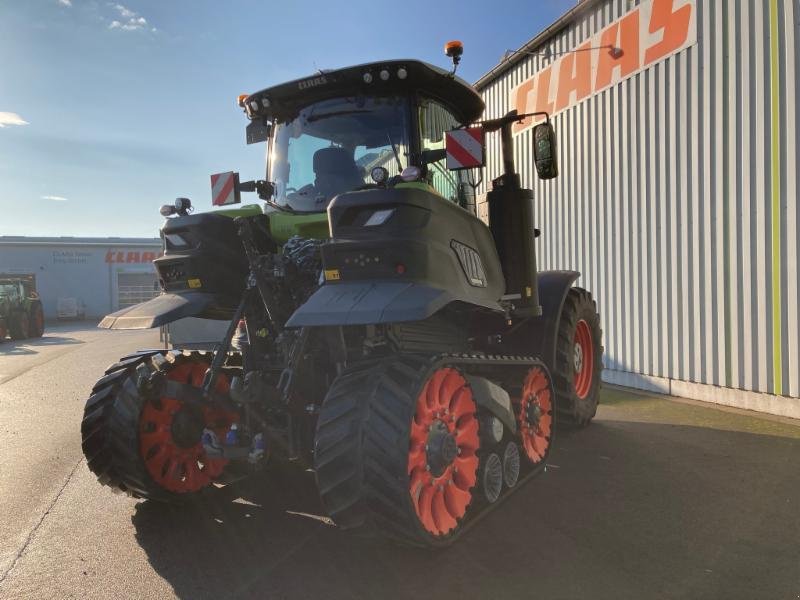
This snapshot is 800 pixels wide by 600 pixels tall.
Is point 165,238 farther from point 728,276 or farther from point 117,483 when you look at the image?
point 728,276

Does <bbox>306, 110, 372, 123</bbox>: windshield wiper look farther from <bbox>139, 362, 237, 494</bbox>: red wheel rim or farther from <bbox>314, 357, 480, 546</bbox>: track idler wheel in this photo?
<bbox>139, 362, 237, 494</bbox>: red wheel rim

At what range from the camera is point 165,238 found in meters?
3.88

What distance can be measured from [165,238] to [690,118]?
610 centimetres

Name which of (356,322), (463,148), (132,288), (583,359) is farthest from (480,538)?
(132,288)

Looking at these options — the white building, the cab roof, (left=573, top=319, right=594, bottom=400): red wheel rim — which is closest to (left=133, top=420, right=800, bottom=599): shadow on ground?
(left=573, top=319, right=594, bottom=400): red wheel rim

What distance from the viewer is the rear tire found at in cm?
521

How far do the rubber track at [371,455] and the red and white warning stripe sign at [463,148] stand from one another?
1196 millimetres

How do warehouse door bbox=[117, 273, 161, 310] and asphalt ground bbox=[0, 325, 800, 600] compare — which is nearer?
asphalt ground bbox=[0, 325, 800, 600]

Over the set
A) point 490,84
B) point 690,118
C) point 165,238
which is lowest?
point 165,238

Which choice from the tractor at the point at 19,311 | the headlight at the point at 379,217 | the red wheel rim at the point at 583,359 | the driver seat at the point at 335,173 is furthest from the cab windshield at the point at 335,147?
the tractor at the point at 19,311

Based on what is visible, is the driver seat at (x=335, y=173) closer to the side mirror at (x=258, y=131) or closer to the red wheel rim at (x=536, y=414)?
the side mirror at (x=258, y=131)

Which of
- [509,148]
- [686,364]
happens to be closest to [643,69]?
[686,364]

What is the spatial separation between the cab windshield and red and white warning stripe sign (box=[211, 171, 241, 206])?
27 cm

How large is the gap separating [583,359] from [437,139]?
3353 millimetres
